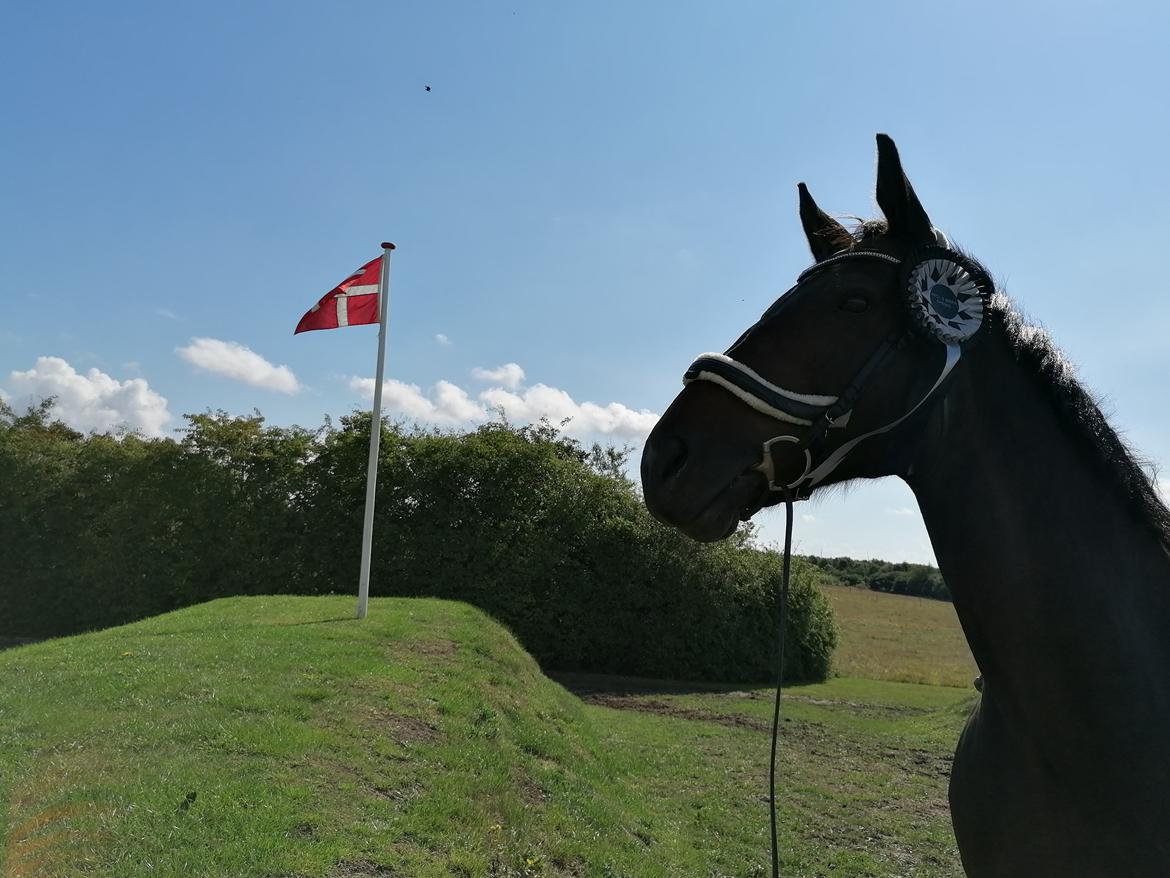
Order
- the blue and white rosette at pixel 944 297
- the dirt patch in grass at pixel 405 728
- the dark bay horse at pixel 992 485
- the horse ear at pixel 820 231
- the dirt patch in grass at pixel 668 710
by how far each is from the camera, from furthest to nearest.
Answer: the dirt patch in grass at pixel 668 710, the dirt patch in grass at pixel 405 728, the horse ear at pixel 820 231, the blue and white rosette at pixel 944 297, the dark bay horse at pixel 992 485

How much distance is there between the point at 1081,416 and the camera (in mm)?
1827

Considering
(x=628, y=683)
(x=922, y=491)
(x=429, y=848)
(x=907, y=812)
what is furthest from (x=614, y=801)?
(x=628, y=683)

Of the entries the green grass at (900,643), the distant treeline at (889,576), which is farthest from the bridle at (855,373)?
the distant treeline at (889,576)

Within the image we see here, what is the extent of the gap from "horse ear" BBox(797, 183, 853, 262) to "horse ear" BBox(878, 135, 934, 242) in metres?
0.14

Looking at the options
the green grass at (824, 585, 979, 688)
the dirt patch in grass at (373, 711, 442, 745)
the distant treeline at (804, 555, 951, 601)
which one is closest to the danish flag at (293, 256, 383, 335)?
the dirt patch in grass at (373, 711, 442, 745)

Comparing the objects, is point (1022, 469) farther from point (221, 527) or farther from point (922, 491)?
point (221, 527)

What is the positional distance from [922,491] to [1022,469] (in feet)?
0.73

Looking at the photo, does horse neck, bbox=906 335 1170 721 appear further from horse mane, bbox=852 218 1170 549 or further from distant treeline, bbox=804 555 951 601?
distant treeline, bbox=804 555 951 601

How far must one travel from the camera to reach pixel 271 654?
339 inches

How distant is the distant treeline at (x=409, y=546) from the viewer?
17.8 metres

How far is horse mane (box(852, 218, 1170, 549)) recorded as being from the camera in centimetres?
181

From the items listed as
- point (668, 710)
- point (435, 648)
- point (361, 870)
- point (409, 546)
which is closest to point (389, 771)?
point (361, 870)

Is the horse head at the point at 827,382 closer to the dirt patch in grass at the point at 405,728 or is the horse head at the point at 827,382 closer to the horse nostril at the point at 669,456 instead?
the horse nostril at the point at 669,456

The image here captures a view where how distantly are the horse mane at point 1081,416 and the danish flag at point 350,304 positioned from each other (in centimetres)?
1064
